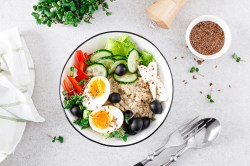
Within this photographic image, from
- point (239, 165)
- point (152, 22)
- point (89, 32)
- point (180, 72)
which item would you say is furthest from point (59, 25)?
point (239, 165)

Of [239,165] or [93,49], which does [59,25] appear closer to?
[93,49]

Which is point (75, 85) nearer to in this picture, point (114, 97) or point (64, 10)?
point (114, 97)

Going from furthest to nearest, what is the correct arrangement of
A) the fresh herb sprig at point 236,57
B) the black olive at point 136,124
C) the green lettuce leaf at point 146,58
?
the fresh herb sprig at point 236,57
the green lettuce leaf at point 146,58
the black olive at point 136,124

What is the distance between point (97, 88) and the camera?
77.4 inches

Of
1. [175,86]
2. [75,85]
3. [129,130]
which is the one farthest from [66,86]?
[175,86]

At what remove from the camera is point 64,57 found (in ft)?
7.02

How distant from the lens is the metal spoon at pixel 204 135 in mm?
2064

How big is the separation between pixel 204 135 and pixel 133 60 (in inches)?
20.8

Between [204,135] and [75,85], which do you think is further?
[204,135]

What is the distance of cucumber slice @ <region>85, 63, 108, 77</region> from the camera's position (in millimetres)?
1972

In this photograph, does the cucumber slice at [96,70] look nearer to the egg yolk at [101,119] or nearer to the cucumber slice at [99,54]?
the cucumber slice at [99,54]

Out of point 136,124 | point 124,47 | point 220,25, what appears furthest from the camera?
point 220,25

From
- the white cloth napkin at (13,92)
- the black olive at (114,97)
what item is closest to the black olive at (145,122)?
the black olive at (114,97)

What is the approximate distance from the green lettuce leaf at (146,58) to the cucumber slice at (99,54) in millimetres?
158
